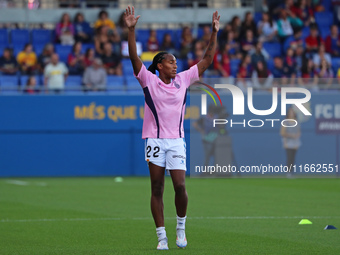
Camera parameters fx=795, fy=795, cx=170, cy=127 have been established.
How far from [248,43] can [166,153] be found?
16.3m

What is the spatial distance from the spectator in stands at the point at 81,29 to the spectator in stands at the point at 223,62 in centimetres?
404

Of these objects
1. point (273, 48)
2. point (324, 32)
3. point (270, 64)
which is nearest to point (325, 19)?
point (324, 32)

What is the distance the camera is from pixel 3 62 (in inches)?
897

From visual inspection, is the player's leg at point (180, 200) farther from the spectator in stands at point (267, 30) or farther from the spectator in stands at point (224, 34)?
the spectator in stands at point (267, 30)

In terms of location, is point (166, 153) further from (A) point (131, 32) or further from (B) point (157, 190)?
(A) point (131, 32)

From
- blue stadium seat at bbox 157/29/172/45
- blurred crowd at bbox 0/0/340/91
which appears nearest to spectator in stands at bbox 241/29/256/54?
blurred crowd at bbox 0/0/340/91

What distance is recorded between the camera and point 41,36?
24750 mm

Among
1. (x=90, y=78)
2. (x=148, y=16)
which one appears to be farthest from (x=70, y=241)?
(x=148, y=16)

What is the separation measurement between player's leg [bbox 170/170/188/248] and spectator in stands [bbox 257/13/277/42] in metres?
16.9

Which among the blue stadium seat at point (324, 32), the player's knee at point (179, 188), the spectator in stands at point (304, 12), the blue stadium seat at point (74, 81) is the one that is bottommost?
the blue stadium seat at point (74, 81)

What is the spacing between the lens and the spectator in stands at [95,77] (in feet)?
73.9

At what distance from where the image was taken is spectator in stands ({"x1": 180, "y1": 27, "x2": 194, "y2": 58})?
2383 cm

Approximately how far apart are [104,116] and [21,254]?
15.0m

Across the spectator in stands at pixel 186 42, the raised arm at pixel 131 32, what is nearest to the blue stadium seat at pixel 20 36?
the spectator in stands at pixel 186 42
